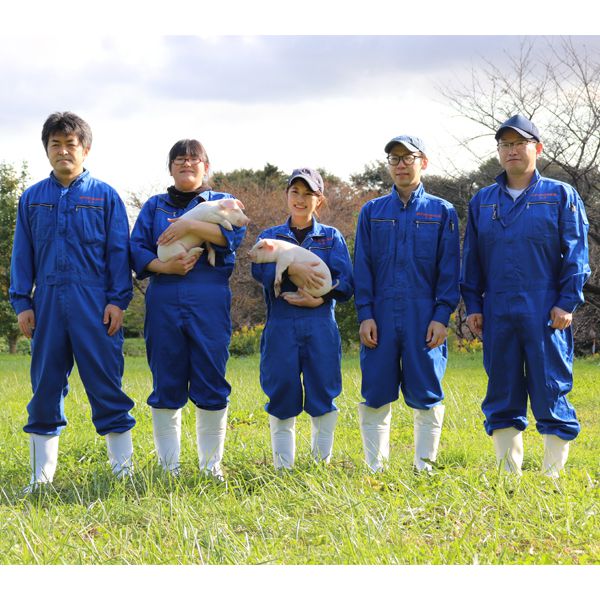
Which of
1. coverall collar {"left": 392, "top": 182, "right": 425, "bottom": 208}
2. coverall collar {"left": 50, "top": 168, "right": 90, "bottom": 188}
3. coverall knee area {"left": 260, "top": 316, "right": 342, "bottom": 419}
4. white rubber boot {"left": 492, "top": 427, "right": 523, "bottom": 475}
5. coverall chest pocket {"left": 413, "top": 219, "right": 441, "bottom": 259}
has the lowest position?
white rubber boot {"left": 492, "top": 427, "right": 523, "bottom": 475}

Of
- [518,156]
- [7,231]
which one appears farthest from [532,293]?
[7,231]

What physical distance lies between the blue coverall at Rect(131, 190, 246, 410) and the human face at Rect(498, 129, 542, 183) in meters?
1.73

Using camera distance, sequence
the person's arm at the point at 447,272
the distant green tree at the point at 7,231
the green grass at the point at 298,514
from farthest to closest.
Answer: the distant green tree at the point at 7,231, the person's arm at the point at 447,272, the green grass at the point at 298,514

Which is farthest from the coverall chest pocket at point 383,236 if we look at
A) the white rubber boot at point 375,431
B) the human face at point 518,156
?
the white rubber boot at point 375,431

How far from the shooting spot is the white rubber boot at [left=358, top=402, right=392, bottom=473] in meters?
4.84

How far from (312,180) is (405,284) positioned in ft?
2.87

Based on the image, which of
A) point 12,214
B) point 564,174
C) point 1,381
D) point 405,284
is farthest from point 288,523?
point 12,214

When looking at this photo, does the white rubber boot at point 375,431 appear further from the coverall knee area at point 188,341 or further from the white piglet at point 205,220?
the white piglet at point 205,220

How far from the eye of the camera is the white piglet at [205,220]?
459cm

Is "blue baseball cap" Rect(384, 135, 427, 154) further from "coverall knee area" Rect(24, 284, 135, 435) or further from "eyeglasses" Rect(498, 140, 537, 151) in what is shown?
"coverall knee area" Rect(24, 284, 135, 435)

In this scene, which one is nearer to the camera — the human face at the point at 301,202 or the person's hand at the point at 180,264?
the person's hand at the point at 180,264

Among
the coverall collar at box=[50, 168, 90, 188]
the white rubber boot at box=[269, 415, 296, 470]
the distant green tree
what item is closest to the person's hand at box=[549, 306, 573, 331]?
the white rubber boot at box=[269, 415, 296, 470]

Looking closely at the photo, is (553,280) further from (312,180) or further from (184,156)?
(184,156)

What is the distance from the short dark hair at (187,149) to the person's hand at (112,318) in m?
1.01
